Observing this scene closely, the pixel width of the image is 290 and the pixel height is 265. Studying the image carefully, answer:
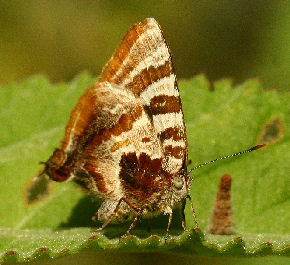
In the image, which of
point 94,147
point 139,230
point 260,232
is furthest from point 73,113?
point 260,232

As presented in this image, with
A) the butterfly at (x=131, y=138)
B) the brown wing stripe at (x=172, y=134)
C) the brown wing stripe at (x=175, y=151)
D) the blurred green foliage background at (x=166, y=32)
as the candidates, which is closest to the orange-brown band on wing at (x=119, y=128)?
the butterfly at (x=131, y=138)

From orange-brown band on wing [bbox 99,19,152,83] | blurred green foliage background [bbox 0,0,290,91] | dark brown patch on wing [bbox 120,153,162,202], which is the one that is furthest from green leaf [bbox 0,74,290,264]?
blurred green foliage background [bbox 0,0,290,91]

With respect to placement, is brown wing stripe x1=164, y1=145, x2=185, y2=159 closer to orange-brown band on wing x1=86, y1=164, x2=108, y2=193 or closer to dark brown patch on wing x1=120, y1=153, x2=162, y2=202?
dark brown patch on wing x1=120, y1=153, x2=162, y2=202

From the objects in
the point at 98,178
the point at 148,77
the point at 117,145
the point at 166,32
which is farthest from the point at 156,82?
the point at 166,32

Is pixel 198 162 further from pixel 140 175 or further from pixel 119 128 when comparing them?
pixel 119 128

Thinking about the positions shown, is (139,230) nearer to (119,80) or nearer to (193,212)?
(193,212)
